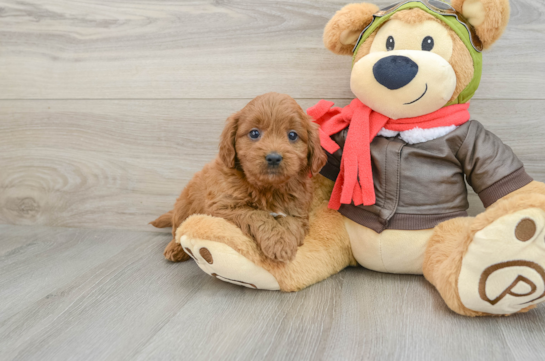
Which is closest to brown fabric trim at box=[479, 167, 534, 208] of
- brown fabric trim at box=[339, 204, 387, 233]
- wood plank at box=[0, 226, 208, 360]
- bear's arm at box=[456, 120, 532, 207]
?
bear's arm at box=[456, 120, 532, 207]

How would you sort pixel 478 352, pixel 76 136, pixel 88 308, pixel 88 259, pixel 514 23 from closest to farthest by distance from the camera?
pixel 478 352
pixel 88 308
pixel 514 23
pixel 88 259
pixel 76 136

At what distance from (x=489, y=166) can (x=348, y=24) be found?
58cm

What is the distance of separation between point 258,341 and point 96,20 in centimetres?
147

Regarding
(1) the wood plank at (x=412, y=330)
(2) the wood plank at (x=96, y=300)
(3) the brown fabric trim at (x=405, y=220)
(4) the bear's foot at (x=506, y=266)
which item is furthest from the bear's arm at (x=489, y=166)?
(2) the wood plank at (x=96, y=300)

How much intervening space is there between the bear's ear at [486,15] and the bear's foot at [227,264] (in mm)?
906

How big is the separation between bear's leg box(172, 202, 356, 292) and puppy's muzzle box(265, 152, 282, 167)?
225mm

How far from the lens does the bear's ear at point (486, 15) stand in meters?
1.06

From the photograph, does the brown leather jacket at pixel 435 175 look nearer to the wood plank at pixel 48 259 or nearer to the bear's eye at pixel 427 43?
the bear's eye at pixel 427 43

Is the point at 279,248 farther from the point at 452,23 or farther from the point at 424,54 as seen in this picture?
the point at 452,23

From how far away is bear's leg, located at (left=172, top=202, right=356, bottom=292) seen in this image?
3.59 ft

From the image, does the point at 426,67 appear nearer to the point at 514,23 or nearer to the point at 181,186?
the point at 514,23

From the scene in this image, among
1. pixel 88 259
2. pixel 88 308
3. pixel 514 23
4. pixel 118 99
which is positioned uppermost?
pixel 514 23

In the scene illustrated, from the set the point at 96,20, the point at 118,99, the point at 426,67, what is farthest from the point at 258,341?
the point at 96,20

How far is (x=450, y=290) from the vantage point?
1004 millimetres
